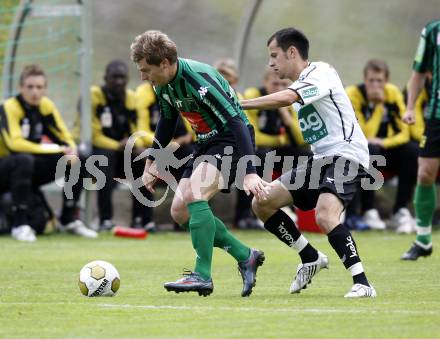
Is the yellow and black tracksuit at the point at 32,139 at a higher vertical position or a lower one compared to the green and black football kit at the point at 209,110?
lower

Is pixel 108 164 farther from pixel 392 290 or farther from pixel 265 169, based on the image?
pixel 392 290

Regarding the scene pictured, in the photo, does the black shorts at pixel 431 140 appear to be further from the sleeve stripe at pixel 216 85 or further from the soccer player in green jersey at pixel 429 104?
the sleeve stripe at pixel 216 85

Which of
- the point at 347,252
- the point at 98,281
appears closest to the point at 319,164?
the point at 347,252

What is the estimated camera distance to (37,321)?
595 cm

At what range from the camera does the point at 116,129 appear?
14.1 meters

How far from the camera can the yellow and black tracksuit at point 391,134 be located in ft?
45.5

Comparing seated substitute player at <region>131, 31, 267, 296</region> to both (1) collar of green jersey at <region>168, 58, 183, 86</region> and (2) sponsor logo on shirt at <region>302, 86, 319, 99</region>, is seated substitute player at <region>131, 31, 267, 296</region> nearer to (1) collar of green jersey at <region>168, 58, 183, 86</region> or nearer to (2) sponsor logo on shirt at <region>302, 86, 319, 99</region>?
(1) collar of green jersey at <region>168, 58, 183, 86</region>

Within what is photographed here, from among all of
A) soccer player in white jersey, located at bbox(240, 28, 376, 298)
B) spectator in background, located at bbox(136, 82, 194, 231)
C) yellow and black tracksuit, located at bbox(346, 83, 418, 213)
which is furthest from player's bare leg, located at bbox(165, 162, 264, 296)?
yellow and black tracksuit, located at bbox(346, 83, 418, 213)

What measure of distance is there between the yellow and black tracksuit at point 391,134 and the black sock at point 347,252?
680cm

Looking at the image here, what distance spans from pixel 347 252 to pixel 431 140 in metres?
2.73

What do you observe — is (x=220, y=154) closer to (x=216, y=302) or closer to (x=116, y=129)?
(x=216, y=302)

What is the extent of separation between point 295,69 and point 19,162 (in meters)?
6.00

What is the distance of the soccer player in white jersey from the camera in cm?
706

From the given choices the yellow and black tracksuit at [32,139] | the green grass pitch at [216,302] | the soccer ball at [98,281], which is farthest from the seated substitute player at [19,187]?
the soccer ball at [98,281]
